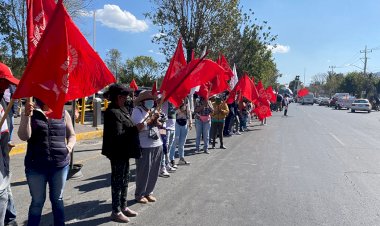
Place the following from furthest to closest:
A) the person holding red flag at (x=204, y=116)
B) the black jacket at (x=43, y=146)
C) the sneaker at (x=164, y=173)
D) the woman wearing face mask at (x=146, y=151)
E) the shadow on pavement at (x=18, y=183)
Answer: the person holding red flag at (x=204, y=116)
the sneaker at (x=164, y=173)
the shadow on pavement at (x=18, y=183)
the woman wearing face mask at (x=146, y=151)
the black jacket at (x=43, y=146)

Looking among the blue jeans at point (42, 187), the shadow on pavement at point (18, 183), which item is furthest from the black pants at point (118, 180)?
the shadow on pavement at point (18, 183)

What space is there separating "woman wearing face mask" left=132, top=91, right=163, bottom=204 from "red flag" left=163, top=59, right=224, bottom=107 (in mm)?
401

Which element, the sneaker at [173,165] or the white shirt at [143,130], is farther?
the sneaker at [173,165]

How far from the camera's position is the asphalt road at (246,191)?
5.23 meters

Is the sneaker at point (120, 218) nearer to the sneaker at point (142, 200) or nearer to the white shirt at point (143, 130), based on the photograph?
the sneaker at point (142, 200)

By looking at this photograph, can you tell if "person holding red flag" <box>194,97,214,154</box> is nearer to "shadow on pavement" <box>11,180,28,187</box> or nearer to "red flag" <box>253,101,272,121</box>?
"shadow on pavement" <box>11,180,28,187</box>

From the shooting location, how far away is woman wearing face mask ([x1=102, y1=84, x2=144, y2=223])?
471 centimetres

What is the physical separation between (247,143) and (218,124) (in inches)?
74.5

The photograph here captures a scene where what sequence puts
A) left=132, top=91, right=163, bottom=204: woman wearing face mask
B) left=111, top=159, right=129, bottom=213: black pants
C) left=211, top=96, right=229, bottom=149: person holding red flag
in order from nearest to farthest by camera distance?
left=111, top=159, right=129, bottom=213: black pants
left=132, top=91, right=163, bottom=204: woman wearing face mask
left=211, top=96, right=229, bottom=149: person holding red flag

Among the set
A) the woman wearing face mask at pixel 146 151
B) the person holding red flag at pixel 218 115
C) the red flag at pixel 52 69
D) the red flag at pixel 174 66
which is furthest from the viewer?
the person holding red flag at pixel 218 115

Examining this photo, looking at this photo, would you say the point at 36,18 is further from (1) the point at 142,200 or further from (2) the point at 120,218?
(1) the point at 142,200

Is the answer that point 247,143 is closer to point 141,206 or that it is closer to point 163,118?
point 163,118

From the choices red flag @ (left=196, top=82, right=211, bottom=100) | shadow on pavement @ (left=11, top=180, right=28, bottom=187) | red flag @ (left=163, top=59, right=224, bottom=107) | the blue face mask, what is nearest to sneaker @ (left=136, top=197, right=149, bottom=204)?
the blue face mask

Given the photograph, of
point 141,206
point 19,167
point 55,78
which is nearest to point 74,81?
point 55,78
